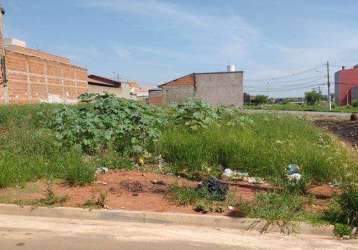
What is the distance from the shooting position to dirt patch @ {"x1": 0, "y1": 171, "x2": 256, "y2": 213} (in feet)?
22.7

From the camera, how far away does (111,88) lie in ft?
193

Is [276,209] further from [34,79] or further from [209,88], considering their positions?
[209,88]

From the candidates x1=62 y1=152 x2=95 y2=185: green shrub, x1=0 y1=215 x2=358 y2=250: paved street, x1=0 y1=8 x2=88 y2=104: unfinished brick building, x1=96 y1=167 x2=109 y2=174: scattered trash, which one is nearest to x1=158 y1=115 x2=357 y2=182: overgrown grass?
x1=96 y1=167 x2=109 y2=174: scattered trash

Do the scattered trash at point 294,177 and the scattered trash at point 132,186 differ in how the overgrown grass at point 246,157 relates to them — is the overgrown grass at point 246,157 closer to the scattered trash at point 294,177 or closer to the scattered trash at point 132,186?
the scattered trash at point 294,177

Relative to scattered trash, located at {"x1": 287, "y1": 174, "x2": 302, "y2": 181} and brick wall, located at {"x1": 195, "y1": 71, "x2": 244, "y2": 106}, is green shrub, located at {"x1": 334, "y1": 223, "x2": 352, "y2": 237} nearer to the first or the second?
scattered trash, located at {"x1": 287, "y1": 174, "x2": 302, "y2": 181}

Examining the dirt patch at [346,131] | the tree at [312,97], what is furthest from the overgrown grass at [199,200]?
the tree at [312,97]

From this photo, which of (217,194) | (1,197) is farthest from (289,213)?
(1,197)

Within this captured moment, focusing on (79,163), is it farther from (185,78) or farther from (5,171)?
(185,78)

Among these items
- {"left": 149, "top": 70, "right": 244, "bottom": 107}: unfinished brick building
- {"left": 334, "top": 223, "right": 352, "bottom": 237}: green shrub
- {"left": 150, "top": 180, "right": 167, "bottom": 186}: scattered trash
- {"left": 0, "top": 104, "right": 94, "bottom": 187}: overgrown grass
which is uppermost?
{"left": 149, "top": 70, "right": 244, "bottom": 107}: unfinished brick building

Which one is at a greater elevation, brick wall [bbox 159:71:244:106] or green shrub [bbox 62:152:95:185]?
brick wall [bbox 159:71:244:106]

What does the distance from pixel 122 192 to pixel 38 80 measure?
2707 cm

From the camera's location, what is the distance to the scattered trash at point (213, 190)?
7.05 meters

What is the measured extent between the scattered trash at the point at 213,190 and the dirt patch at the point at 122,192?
229mm

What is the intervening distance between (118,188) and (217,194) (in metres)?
1.71
